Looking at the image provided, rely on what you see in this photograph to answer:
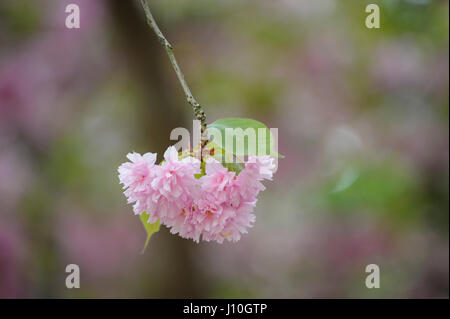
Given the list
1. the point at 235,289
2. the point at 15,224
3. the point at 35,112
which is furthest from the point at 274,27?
the point at 15,224

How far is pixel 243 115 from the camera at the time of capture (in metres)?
2.89

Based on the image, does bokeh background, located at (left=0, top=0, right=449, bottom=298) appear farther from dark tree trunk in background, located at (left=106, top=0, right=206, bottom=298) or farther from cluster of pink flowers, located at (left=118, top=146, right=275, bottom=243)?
cluster of pink flowers, located at (left=118, top=146, right=275, bottom=243)

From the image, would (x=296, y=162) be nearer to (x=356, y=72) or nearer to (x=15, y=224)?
(x=356, y=72)

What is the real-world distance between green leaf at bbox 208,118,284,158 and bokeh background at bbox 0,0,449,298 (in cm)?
139

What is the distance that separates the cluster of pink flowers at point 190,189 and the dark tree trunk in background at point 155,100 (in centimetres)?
129

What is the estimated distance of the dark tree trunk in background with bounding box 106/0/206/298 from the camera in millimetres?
2012

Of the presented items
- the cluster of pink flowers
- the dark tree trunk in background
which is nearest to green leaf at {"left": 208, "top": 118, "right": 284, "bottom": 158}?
the cluster of pink flowers

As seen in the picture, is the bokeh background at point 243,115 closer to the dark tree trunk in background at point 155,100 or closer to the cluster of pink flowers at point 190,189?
the dark tree trunk in background at point 155,100

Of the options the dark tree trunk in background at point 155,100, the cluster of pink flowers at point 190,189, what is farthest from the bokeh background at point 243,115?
the cluster of pink flowers at point 190,189

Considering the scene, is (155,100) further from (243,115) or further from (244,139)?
(244,139)

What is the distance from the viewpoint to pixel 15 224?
→ 2475mm

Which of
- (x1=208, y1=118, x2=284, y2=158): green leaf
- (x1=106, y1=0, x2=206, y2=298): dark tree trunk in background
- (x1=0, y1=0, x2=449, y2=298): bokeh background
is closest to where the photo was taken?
(x1=208, y1=118, x2=284, y2=158): green leaf

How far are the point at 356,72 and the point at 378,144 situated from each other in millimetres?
455

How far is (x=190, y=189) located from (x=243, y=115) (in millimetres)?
2221
